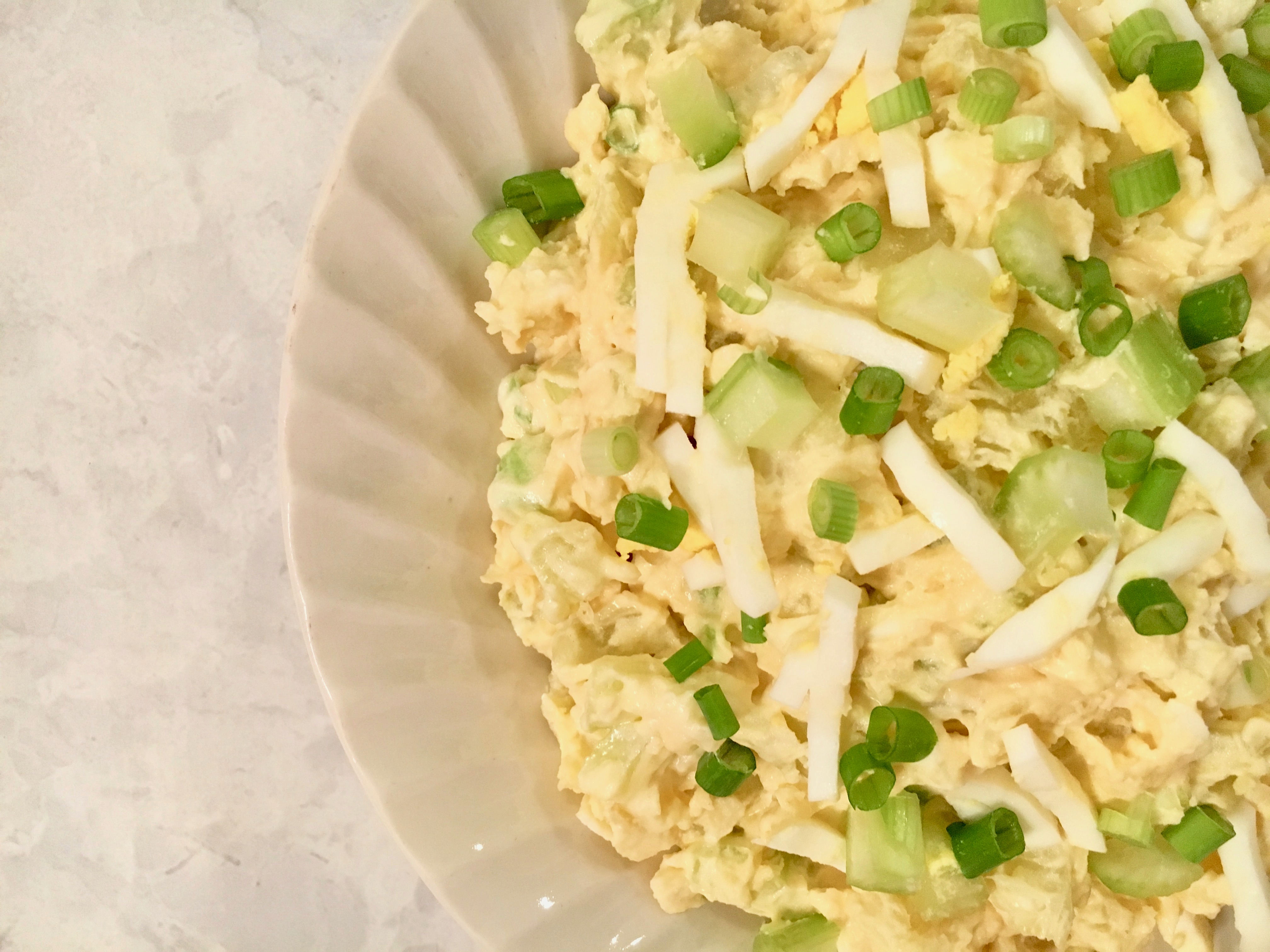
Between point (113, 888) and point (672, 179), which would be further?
point (113, 888)

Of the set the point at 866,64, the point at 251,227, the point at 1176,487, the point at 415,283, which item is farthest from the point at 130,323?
the point at 1176,487

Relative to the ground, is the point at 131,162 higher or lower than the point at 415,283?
higher

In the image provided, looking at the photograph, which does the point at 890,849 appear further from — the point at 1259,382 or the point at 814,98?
the point at 814,98

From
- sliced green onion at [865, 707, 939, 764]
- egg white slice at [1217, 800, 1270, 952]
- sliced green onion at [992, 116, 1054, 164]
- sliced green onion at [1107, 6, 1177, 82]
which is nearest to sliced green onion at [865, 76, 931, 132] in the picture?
sliced green onion at [992, 116, 1054, 164]

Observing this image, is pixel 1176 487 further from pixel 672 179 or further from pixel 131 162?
pixel 131 162

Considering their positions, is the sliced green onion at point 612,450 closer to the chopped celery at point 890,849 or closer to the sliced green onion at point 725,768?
the sliced green onion at point 725,768

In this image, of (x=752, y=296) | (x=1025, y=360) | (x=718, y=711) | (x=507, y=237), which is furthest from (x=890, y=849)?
(x=507, y=237)

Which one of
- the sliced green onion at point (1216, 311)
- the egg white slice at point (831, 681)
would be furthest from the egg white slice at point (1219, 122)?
the egg white slice at point (831, 681)
